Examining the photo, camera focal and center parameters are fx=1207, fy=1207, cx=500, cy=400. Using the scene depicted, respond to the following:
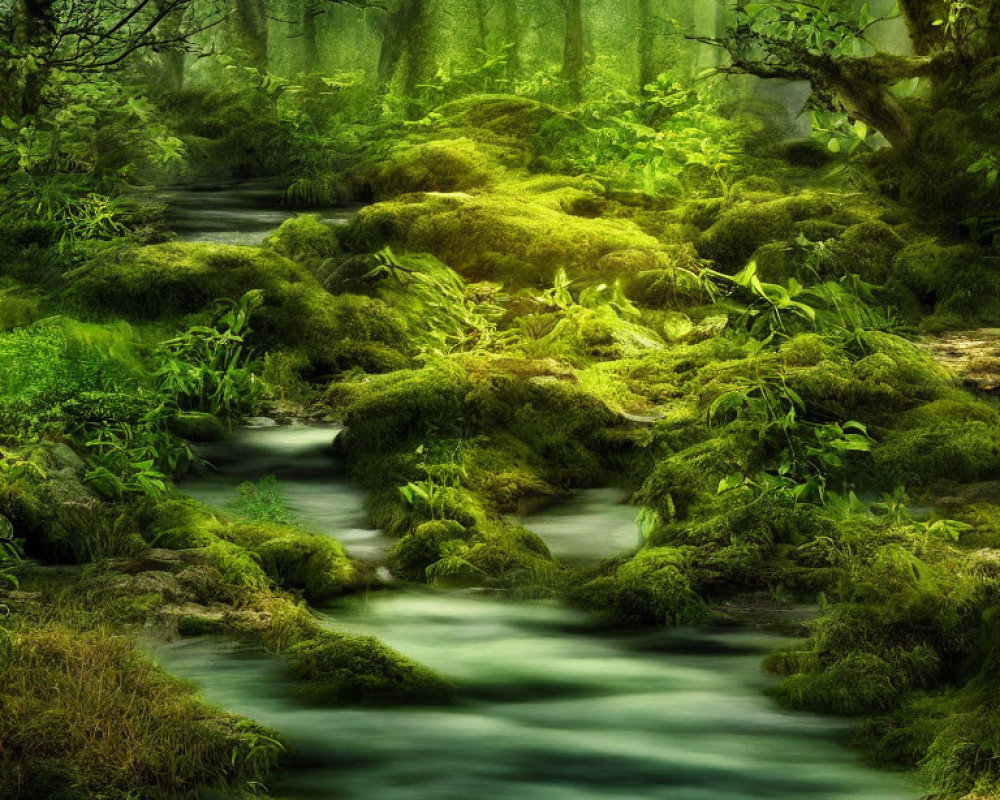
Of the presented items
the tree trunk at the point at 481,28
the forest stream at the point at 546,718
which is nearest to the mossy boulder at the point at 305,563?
the forest stream at the point at 546,718

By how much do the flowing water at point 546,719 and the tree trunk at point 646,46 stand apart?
1601 centimetres

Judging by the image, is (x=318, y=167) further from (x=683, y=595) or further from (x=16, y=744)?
(x=16, y=744)

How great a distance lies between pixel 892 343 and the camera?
818cm

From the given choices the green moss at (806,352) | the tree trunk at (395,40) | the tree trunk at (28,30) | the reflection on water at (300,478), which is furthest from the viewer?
the tree trunk at (395,40)

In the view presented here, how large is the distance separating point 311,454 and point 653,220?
530 cm

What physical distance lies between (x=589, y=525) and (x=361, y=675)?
8.49ft

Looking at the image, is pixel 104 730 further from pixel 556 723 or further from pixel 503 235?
pixel 503 235

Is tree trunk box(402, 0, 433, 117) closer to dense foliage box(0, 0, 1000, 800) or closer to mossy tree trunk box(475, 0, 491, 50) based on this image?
mossy tree trunk box(475, 0, 491, 50)

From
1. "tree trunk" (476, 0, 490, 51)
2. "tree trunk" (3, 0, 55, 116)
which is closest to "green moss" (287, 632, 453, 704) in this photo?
"tree trunk" (3, 0, 55, 116)

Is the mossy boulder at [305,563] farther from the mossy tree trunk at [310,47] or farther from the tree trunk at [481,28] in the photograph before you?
the mossy tree trunk at [310,47]

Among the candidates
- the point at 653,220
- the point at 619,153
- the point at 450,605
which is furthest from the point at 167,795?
the point at 619,153

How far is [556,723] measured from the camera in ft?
15.5

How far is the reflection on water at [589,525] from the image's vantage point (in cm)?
688

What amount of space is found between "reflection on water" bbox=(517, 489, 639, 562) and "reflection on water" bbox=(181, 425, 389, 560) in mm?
984
